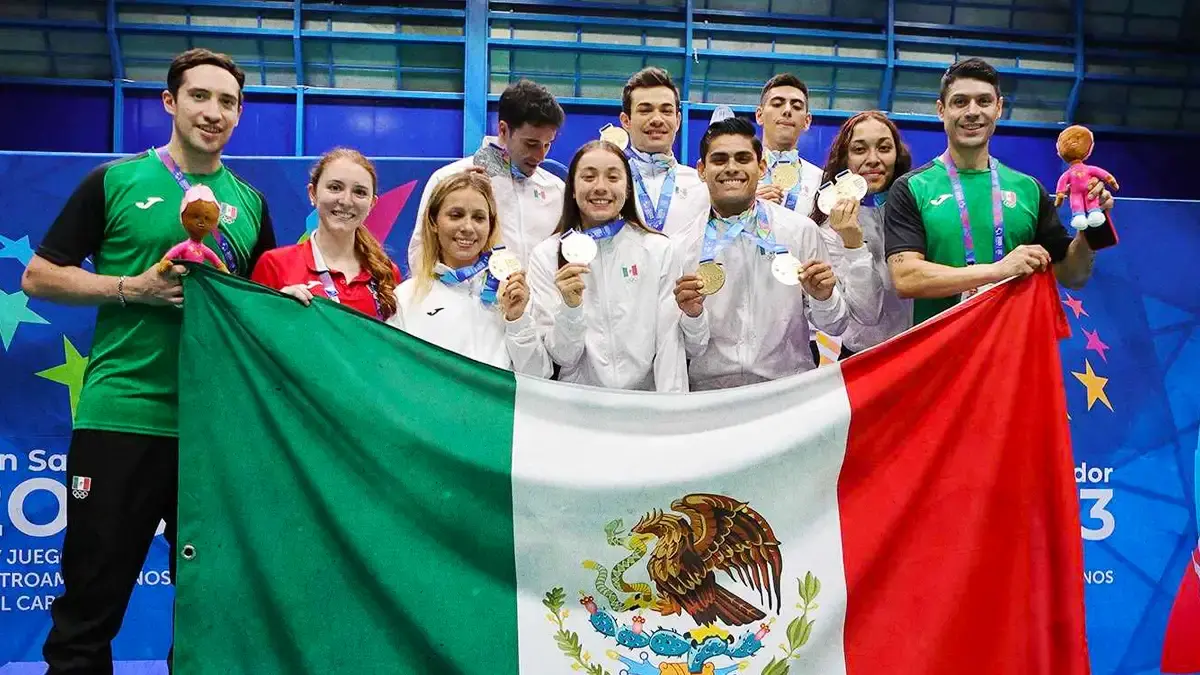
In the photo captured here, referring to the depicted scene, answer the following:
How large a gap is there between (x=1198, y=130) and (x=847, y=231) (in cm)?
941

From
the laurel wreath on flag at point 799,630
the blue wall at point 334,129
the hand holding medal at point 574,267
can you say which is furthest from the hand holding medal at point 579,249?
the blue wall at point 334,129

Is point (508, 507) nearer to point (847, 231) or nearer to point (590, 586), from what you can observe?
point (590, 586)

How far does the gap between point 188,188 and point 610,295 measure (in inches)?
53.0

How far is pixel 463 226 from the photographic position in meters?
3.29

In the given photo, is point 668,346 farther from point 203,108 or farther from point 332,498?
point 203,108

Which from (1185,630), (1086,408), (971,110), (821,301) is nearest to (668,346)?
(821,301)

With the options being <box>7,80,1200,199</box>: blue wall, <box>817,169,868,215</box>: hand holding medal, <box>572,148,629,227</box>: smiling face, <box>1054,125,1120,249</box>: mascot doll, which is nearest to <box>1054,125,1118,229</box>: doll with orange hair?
<box>1054,125,1120,249</box>: mascot doll

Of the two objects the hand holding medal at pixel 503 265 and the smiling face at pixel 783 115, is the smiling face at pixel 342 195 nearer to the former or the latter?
the hand holding medal at pixel 503 265

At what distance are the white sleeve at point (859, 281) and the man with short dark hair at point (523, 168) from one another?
1.23 meters

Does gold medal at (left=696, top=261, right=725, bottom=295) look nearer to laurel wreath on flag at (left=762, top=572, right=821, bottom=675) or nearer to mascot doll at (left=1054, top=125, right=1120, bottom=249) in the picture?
laurel wreath on flag at (left=762, top=572, right=821, bottom=675)

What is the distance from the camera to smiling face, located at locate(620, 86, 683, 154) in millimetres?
4230

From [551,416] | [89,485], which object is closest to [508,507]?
[551,416]

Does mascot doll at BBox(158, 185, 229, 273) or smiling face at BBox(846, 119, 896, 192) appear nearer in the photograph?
mascot doll at BBox(158, 185, 229, 273)

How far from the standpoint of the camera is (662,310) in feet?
10.8
